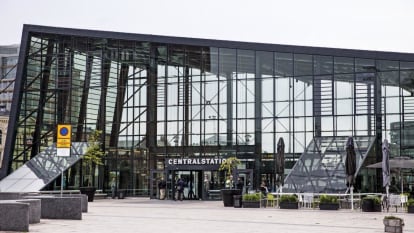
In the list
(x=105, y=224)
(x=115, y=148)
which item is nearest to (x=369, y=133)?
(x=115, y=148)

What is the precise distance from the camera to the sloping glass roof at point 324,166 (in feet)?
122

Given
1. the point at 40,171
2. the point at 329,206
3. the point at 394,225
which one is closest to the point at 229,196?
the point at 329,206

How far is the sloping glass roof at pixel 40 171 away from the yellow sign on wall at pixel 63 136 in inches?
527

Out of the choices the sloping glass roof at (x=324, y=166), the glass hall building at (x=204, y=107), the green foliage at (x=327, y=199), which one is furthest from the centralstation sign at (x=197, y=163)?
the green foliage at (x=327, y=199)

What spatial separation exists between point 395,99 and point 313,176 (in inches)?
269

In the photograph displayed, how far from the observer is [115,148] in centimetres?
4812

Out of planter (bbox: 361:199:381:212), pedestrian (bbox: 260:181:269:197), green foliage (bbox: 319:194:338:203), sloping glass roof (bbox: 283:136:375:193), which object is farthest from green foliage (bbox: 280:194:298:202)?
pedestrian (bbox: 260:181:269:197)

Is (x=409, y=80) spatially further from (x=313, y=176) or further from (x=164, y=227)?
(x=164, y=227)

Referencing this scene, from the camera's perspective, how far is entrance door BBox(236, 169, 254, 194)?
42.4 m

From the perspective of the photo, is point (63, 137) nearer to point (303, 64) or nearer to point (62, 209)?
point (62, 209)

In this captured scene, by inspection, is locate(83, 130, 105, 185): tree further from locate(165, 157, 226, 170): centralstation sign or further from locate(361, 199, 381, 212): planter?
locate(361, 199, 381, 212): planter

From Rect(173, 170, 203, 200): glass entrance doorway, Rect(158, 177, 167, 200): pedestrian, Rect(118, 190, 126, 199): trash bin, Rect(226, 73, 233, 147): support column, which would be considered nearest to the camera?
Rect(158, 177, 167, 200): pedestrian

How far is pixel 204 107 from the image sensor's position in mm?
45562

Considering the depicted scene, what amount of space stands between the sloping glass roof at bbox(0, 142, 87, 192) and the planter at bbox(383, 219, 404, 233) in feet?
85.5
